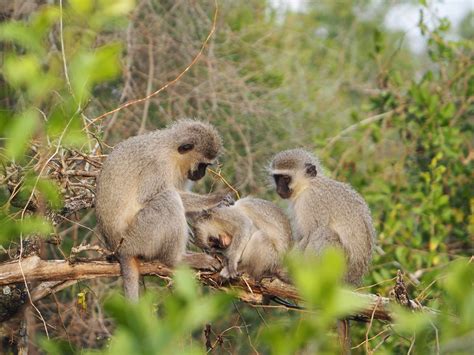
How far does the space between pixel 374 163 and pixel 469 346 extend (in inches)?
322

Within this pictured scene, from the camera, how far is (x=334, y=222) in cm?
634

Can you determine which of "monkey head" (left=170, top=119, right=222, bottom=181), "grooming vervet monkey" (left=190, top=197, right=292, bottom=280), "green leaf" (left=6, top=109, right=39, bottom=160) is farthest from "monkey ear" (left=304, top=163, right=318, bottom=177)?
"green leaf" (left=6, top=109, right=39, bottom=160)

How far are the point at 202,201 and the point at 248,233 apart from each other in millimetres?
450

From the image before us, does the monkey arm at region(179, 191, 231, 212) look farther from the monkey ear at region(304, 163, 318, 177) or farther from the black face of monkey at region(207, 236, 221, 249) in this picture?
the monkey ear at region(304, 163, 318, 177)

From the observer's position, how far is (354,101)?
1518 centimetres

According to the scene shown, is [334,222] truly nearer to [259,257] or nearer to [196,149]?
[259,257]

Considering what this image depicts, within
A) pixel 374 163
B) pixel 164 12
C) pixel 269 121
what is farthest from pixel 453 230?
pixel 164 12

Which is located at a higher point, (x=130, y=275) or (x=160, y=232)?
(x=160, y=232)

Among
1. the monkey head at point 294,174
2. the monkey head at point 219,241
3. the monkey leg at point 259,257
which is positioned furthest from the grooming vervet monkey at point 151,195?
the monkey head at point 294,174

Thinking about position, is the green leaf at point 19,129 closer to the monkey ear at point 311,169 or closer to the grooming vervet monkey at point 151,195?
the grooming vervet monkey at point 151,195

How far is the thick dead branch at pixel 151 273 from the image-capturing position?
16.1ft

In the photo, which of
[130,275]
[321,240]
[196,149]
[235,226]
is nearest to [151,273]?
[130,275]

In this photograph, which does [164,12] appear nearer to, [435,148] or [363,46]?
[435,148]

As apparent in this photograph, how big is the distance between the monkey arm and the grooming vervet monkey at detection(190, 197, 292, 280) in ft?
0.32
